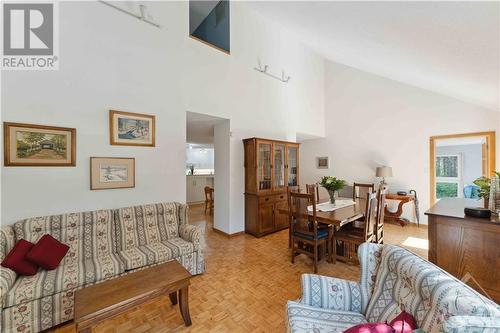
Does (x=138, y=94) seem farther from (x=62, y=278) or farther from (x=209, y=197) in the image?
(x=209, y=197)

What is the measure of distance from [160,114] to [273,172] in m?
2.26

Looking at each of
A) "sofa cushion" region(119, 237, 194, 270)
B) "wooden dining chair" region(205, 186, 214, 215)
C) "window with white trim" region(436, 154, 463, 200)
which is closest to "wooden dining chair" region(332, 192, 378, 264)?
"sofa cushion" region(119, 237, 194, 270)

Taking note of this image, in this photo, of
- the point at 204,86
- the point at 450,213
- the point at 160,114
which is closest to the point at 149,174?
the point at 160,114

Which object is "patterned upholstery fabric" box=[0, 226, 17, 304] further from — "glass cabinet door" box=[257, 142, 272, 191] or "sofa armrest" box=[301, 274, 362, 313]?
"glass cabinet door" box=[257, 142, 272, 191]

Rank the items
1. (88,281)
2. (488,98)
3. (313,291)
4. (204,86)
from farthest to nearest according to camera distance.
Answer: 1. (204,86)
2. (488,98)
3. (88,281)
4. (313,291)

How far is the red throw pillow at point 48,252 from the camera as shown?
1.85m

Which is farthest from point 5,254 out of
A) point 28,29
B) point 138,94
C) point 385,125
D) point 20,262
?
point 385,125

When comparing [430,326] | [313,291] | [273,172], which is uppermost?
[273,172]

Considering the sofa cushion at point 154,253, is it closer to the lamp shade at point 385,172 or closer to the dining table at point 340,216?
the dining table at point 340,216

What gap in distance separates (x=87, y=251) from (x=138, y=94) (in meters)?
2.00

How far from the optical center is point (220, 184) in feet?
13.5

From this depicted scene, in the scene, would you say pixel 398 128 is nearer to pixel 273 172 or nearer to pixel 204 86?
pixel 273 172

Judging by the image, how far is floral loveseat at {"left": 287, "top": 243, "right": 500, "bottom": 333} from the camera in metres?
0.77

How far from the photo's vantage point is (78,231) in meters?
2.27
